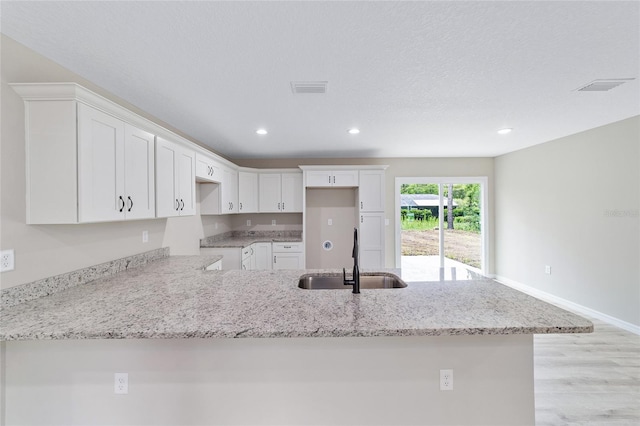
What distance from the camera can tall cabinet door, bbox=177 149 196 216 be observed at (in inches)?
109

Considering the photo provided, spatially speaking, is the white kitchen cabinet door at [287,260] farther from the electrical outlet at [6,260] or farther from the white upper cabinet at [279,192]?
the electrical outlet at [6,260]

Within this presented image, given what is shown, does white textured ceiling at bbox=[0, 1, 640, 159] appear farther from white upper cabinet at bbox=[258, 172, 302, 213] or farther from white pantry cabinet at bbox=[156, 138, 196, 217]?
white upper cabinet at bbox=[258, 172, 302, 213]

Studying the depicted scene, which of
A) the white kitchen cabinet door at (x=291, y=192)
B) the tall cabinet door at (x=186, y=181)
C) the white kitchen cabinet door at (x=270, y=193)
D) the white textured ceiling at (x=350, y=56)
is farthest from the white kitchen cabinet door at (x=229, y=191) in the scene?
the white textured ceiling at (x=350, y=56)

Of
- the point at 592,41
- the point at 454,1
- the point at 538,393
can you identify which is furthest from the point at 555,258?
the point at 454,1

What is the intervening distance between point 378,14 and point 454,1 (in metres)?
0.37

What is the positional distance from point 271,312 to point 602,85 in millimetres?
3150

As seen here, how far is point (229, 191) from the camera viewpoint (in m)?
4.28

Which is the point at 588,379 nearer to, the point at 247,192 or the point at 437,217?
the point at 437,217

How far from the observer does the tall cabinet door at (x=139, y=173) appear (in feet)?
6.62

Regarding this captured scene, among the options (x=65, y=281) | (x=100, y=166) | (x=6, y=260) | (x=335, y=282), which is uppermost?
(x=100, y=166)

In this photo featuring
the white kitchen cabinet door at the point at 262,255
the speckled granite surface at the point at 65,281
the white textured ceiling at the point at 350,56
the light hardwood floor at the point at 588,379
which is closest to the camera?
the white textured ceiling at the point at 350,56

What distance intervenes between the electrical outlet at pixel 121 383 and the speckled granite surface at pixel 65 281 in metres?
0.74

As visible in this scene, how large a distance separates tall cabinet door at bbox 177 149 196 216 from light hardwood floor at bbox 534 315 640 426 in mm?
3516

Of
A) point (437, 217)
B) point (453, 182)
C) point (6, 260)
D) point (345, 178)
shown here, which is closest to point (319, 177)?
point (345, 178)
